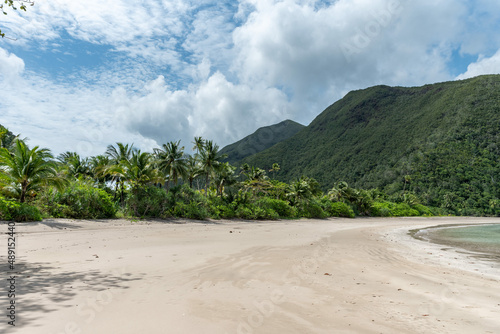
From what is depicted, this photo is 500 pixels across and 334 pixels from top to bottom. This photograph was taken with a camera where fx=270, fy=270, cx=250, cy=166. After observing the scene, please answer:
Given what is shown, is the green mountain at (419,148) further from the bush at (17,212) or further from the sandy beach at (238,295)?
the bush at (17,212)

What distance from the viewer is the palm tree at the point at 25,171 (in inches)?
656

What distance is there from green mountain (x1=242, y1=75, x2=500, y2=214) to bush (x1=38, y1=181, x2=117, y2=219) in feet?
331

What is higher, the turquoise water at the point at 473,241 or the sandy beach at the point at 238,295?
the sandy beach at the point at 238,295

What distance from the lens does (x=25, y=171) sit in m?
17.0

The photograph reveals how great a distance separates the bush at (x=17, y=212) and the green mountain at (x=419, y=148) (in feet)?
346

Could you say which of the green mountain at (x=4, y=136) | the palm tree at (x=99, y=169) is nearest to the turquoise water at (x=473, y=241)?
the green mountain at (x=4, y=136)

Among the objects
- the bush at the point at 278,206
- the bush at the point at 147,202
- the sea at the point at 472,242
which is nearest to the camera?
the sea at the point at 472,242

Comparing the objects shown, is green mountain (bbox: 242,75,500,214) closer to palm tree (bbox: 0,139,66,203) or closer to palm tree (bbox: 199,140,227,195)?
palm tree (bbox: 199,140,227,195)

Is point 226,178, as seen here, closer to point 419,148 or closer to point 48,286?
point 48,286

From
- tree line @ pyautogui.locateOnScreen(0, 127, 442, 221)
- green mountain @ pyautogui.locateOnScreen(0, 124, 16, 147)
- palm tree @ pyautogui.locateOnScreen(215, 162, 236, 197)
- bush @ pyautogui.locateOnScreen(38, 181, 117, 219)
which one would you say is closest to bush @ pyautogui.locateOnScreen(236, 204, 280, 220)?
tree line @ pyautogui.locateOnScreen(0, 127, 442, 221)

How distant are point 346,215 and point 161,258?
4744cm

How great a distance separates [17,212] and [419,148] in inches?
5055

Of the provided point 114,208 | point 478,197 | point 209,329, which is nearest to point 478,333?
point 209,329

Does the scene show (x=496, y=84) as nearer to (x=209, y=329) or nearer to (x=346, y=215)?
(x=346, y=215)
